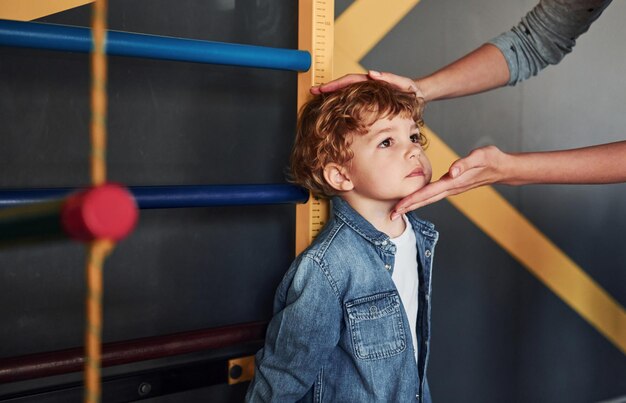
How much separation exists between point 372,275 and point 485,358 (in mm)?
1115

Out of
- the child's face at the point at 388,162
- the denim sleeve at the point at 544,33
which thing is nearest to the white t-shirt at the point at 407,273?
the child's face at the point at 388,162

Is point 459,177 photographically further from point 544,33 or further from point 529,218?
point 529,218

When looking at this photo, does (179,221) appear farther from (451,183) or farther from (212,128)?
A: (451,183)

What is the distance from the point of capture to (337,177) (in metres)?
1.42

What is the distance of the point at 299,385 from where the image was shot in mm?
1320

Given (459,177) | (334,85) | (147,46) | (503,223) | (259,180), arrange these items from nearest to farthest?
1. (147,46)
2. (459,177)
3. (334,85)
4. (259,180)
5. (503,223)

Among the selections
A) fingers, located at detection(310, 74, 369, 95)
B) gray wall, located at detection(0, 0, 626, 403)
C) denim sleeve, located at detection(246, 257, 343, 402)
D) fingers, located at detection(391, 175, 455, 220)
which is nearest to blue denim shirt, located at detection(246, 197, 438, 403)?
denim sleeve, located at detection(246, 257, 343, 402)

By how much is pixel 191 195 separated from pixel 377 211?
39cm

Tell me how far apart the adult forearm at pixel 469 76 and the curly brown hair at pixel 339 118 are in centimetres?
16

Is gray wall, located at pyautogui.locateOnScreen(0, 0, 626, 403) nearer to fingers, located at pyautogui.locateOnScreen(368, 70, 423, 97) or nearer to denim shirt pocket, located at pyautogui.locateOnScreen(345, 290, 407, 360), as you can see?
fingers, located at pyautogui.locateOnScreen(368, 70, 423, 97)

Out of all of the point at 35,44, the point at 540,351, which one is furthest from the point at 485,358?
the point at 35,44

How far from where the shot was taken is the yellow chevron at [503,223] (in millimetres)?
1908

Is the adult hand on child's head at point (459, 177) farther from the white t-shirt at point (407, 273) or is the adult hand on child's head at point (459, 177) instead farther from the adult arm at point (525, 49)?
the adult arm at point (525, 49)

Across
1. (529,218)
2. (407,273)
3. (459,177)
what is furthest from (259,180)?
(529,218)
